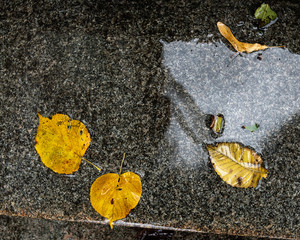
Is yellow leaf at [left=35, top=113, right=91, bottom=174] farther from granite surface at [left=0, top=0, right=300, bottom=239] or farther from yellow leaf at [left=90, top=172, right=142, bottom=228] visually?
yellow leaf at [left=90, top=172, right=142, bottom=228]

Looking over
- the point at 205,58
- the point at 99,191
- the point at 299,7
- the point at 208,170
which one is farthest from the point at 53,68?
the point at 299,7

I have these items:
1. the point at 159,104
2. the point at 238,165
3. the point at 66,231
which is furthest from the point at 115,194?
the point at 66,231

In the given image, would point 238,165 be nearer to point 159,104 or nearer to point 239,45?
point 159,104

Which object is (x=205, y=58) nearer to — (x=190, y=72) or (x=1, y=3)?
(x=190, y=72)

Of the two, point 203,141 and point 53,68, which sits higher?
point 53,68

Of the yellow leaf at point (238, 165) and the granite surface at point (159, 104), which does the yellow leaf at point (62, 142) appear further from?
the yellow leaf at point (238, 165)

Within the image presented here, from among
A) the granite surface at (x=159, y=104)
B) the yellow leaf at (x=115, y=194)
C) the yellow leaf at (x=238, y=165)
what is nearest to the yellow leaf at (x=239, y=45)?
the granite surface at (x=159, y=104)

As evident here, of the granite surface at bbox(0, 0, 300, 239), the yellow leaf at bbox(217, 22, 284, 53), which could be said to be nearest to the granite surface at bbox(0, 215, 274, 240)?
the granite surface at bbox(0, 0, 300, 239)
